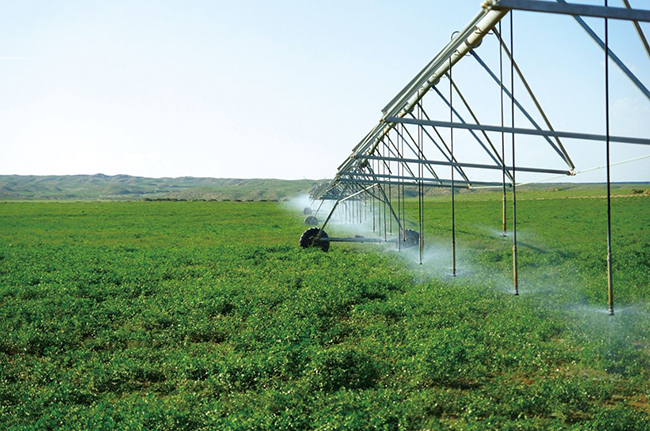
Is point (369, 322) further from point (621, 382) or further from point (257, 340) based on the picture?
point (621, 382)

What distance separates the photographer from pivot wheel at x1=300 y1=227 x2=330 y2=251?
1941 centimetres

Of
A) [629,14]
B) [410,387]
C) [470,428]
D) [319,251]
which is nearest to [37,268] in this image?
[319,251]

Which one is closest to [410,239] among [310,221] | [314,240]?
[314,240]

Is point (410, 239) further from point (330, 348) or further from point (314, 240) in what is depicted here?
point (330, 348)

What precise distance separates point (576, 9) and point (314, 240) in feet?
48.3

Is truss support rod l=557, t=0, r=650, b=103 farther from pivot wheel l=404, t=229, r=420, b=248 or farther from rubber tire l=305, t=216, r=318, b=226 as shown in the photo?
rubber tire l=305, t=216, r=318, b=226

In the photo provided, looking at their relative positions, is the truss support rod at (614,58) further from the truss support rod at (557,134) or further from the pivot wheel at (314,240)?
the pivot wheel at (314,240)

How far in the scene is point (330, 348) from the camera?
7.91 m

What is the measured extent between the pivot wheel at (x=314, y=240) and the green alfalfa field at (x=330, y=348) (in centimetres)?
413

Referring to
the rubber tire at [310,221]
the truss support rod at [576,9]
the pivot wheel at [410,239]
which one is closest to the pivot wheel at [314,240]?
the pivot wheel at [410,239]

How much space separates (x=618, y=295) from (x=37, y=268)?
604 inches

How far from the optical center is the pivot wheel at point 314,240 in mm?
19406

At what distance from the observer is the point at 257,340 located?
8.48 meters

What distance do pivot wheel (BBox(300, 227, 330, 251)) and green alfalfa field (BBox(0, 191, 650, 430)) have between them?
13.5 ft
